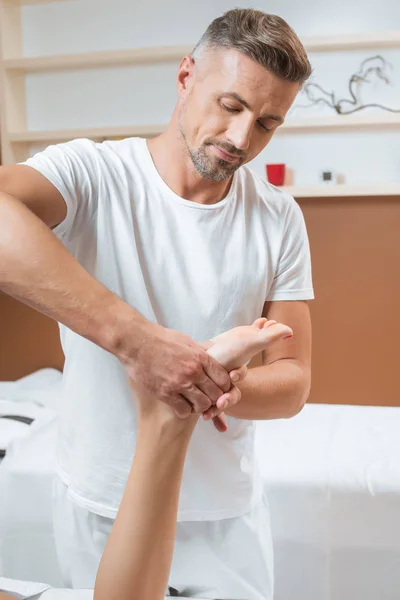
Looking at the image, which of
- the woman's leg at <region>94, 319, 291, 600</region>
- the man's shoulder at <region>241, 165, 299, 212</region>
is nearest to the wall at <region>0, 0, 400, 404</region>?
the man's shoulder at <region>241, 165, 299, 212</region>

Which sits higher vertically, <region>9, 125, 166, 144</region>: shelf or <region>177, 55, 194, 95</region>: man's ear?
<region>9, 125, 166, 144</region>: shelf

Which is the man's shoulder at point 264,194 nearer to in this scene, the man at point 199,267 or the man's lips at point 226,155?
the man at point 199,267

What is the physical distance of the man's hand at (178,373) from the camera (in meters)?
1.12

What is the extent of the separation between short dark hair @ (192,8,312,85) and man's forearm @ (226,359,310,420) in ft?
1.95

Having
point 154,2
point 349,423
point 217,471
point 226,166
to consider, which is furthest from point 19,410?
point 154,2

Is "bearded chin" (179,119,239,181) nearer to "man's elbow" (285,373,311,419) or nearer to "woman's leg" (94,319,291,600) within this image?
"woman's leg" (94,319,291,600)

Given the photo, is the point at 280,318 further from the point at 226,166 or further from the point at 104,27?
the point at 104,27

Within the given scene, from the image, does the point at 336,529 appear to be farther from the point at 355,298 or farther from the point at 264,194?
the point at 355,298

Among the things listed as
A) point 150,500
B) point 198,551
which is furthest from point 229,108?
point 198,551

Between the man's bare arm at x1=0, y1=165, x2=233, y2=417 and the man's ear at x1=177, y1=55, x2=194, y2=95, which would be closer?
the man's bare arm at x1=0, y1=165, x2=233, y2=417

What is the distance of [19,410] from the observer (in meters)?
2.92

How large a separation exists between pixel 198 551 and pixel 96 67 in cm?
276

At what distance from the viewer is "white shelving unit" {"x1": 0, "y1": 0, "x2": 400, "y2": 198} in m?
3.26

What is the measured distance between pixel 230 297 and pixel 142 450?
15.3 inches
